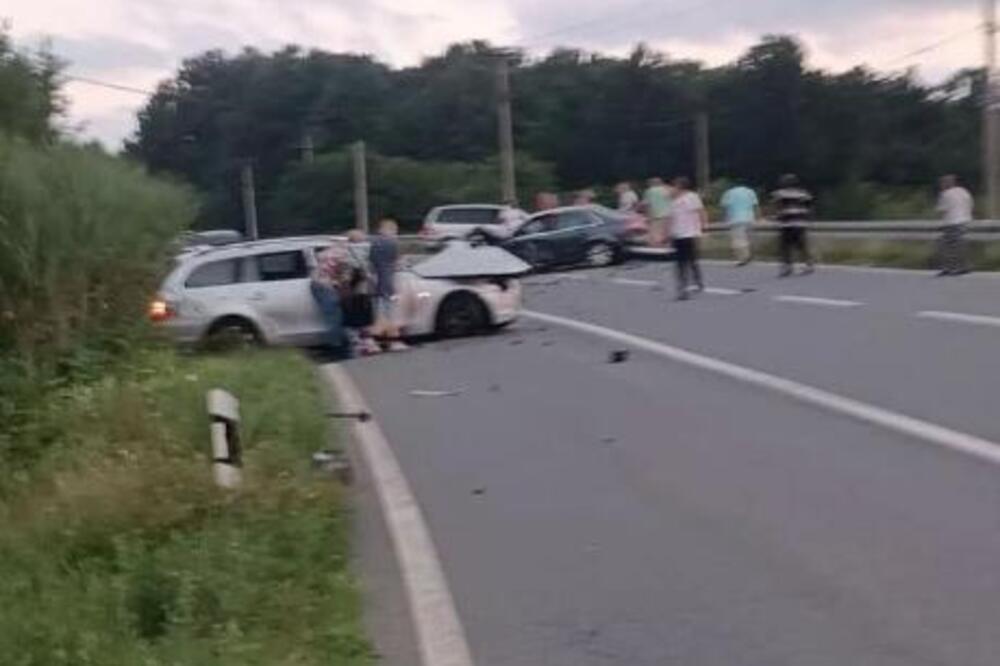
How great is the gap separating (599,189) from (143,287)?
6366 cm

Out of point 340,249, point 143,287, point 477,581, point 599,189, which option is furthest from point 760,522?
point 599,189

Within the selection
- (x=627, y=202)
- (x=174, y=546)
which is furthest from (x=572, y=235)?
(x=174, y=546)

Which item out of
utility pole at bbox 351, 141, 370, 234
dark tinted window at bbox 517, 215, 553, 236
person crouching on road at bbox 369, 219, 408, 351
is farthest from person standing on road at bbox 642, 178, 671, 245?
utility pole at bbox 351, 141, 370, 234

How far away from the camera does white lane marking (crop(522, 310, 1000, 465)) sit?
13516 mm

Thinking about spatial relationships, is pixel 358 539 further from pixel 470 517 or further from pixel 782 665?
pixel 782 665

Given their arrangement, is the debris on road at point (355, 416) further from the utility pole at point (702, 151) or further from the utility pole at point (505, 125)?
the utility pole at point (702, 151)

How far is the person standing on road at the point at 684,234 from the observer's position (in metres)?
29.8

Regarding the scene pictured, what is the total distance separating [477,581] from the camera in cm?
1023

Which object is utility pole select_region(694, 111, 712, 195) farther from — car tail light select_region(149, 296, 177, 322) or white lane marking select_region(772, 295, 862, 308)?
car tail light select_region(149, 296, 177, 322)

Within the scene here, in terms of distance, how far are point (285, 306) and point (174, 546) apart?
17207 millimetres

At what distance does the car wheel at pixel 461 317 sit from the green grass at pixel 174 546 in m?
10.7

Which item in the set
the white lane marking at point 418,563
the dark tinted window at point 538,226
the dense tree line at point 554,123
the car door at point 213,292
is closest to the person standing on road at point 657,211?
the dark tinted window at point 538,226

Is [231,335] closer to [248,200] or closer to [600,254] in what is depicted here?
[600,254]

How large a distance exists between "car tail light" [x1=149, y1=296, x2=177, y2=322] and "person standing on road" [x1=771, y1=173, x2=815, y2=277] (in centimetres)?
992
